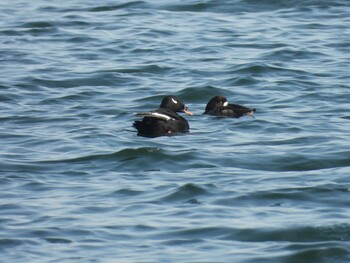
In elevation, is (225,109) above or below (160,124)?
below

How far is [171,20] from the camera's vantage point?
25.4 meters

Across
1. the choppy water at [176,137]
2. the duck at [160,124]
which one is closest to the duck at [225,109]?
the choppy water at [176,137]

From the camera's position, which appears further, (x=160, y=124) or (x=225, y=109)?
(x=225, y=109)

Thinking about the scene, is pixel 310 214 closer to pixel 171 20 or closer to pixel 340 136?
pixel 340 136

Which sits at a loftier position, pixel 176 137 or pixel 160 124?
pixel 160 124

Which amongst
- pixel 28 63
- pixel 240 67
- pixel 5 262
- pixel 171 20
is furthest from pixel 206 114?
pixel 171 20

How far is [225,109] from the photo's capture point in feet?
54.3

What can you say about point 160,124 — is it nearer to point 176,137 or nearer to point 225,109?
point 176,137

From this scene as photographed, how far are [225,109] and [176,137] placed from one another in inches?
55.8

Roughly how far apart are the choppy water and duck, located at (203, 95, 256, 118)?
18cm

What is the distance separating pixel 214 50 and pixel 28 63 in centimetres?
327

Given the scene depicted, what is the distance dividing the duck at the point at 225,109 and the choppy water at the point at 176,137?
18 centimetres

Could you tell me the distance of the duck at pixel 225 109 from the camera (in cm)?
1645

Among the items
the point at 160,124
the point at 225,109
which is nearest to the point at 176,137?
the point at 160,124
